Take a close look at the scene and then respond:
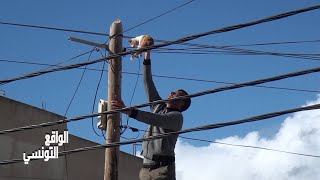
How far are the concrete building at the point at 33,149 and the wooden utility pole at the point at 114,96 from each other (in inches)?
258

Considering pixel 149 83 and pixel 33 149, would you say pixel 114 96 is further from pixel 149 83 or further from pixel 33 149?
pixel 33 149

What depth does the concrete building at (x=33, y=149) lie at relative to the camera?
15.5 m

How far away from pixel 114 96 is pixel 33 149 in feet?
25.7

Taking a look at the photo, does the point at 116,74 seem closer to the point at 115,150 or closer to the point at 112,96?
the point at 112,96

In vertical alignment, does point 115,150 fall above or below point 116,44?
below

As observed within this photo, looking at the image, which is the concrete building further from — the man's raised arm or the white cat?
the man's raised arm

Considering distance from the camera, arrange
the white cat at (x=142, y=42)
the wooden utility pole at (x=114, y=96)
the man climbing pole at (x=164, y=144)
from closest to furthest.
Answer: the man climbing pole at (x=164, y=144) → the white cat at (x=142, y=42) → the wooden utility pole at (x=114, y=96)

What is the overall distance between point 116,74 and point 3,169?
7.70 metres

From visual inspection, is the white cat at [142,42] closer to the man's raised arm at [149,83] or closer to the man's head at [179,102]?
the man's raised arm at [149,83]

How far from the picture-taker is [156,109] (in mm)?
7715

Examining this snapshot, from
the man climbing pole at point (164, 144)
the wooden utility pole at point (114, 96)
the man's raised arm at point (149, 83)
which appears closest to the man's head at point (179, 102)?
the man climbing pole at point (164, 144)

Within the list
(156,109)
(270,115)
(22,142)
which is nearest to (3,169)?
(22,142)

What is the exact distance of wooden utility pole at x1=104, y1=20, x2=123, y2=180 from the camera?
8.48 metres

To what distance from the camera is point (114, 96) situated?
8.63 metres
